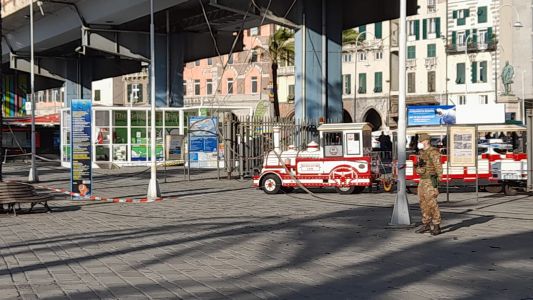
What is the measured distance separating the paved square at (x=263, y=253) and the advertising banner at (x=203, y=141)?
16.3 meters

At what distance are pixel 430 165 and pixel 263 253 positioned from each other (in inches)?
149

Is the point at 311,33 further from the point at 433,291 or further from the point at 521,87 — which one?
the point at 521,87

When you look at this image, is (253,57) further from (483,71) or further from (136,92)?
(483,71)

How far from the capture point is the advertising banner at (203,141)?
38969mm

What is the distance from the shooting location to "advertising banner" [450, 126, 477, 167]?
22.8 m

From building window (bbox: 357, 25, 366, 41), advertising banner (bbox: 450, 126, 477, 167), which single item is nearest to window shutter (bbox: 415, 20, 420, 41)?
building window (bbox: 357, 25, 366, 41)

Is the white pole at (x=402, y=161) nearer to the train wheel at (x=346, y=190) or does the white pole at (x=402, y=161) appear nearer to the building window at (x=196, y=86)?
the train wheel at (x=346, y=190)

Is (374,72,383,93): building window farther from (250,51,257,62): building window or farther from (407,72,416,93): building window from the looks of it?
(250,51,257,62): building window

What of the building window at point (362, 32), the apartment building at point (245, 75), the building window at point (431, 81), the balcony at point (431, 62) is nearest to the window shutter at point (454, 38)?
the balcony at point (431, 62)

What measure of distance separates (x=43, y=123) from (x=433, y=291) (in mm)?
73344

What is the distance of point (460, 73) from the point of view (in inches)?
3236

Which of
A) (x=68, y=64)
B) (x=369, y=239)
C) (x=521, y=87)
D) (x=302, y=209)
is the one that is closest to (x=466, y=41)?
(x=521, y=87)

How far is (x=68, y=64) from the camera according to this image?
62719mm

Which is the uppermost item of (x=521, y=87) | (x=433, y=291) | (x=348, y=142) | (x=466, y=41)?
(x=466, y=41)
